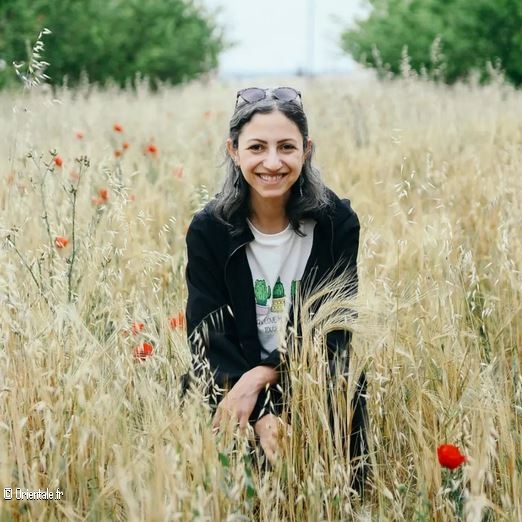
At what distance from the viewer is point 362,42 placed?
15.7 meters

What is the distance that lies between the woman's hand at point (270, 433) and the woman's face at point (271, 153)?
23.1 inches

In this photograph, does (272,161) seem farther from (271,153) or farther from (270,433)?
(270,433)

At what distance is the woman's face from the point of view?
2.19m

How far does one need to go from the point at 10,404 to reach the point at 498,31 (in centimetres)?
1174

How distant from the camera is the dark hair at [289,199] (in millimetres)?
2227

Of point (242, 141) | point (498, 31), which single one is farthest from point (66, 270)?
point (498, 31)

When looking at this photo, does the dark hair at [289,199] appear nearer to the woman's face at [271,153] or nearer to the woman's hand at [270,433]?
the woman's face at [271,153]

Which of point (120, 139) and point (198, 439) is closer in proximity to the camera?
point (198, 439)

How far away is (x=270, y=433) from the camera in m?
1.98

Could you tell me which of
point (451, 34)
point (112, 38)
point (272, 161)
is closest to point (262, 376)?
point (272, 161)

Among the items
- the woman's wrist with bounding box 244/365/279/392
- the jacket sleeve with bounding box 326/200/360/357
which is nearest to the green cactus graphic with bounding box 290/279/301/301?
the jacket sleeve with bounding box 326/200/360/357

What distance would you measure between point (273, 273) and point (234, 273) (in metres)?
0.11

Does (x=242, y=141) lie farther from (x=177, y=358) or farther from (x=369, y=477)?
(x=369, y=477)

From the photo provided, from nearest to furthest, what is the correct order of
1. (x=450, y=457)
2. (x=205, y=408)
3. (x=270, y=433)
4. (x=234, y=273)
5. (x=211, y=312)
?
(x=450, y=457)
(x=205, y=408)
(x=270, y=433)
(x=211, y=312)
(x=234, y=273)
